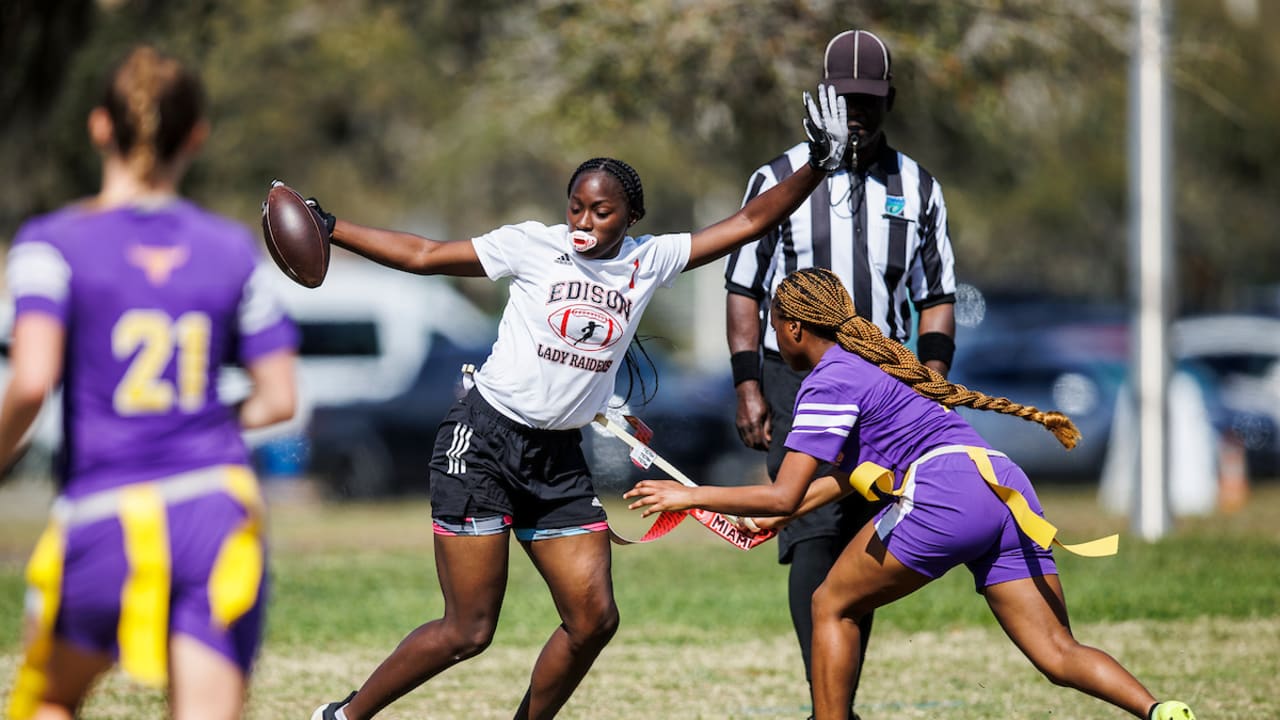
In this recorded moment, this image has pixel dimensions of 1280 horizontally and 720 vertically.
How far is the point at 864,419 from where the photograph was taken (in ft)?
17.7

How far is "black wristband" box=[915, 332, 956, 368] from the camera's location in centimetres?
638

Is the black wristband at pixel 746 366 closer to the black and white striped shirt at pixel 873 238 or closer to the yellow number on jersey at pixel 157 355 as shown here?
the black and white striped shirt at pixel 873 238

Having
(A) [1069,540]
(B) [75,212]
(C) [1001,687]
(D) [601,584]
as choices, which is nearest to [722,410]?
(A) [1069,540]

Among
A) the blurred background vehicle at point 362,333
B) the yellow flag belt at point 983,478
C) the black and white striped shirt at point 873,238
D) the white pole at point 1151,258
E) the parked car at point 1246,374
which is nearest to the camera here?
the yellow flag belt at point 983,478

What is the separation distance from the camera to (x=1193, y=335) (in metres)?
A: 24.1

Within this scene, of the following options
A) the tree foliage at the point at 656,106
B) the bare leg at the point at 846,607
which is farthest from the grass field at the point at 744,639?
the tree foliage at the point at 656,106

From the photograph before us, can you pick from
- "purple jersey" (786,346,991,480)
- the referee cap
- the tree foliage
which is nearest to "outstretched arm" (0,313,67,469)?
"purple jersey" (786,346,991,480)

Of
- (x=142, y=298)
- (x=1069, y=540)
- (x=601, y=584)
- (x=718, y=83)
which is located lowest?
(x=1069, y=540)

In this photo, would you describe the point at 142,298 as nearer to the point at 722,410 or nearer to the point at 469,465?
the point at 469,465

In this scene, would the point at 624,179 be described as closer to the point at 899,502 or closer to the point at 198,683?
the point at 899,502

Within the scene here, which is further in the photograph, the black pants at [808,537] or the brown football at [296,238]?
the black pants at [808,537]

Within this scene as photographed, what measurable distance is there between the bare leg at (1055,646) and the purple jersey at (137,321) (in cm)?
262

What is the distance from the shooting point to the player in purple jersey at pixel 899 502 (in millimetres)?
5230

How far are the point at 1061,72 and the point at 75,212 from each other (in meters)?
14.2
